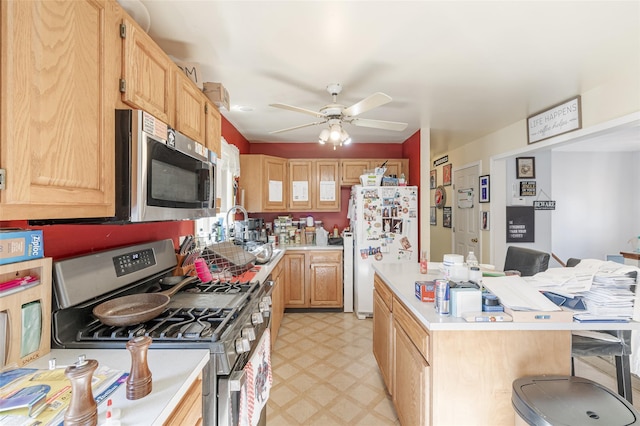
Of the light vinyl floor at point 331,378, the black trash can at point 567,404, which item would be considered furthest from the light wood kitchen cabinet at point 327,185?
the black trash can at point 567,404

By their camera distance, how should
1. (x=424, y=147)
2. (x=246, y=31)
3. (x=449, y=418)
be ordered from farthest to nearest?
(x=424, y=147) → (x=246, y=31) → (x=449, y=418)

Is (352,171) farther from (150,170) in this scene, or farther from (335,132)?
(150,170)

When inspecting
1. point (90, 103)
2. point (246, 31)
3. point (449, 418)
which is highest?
point (246, 31)

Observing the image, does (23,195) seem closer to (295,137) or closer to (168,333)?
(168,333)

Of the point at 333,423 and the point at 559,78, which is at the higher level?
the point at 559,78

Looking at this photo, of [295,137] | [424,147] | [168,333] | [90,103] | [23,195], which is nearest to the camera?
[23,195]

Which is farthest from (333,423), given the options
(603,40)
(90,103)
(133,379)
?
(603,40)

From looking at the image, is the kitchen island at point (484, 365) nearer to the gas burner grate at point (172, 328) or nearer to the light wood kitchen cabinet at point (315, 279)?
the gas burner grate at point (172, 328)

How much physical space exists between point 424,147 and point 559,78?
5.21 ft

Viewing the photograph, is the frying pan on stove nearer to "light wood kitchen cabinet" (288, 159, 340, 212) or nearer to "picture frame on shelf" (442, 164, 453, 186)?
"light wood kitchen cabinet" (288, 159, 340, 212)

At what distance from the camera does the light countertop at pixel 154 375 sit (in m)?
0.68

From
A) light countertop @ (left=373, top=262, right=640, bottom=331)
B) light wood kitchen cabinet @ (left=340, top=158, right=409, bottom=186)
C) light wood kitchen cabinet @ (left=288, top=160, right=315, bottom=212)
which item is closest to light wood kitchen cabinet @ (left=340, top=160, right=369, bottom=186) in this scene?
light wood kitchen cabinet @ (left=340, top=158, right=409, bottom=186)

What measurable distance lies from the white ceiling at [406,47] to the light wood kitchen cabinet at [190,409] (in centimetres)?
171

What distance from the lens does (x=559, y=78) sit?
2.29 meters
